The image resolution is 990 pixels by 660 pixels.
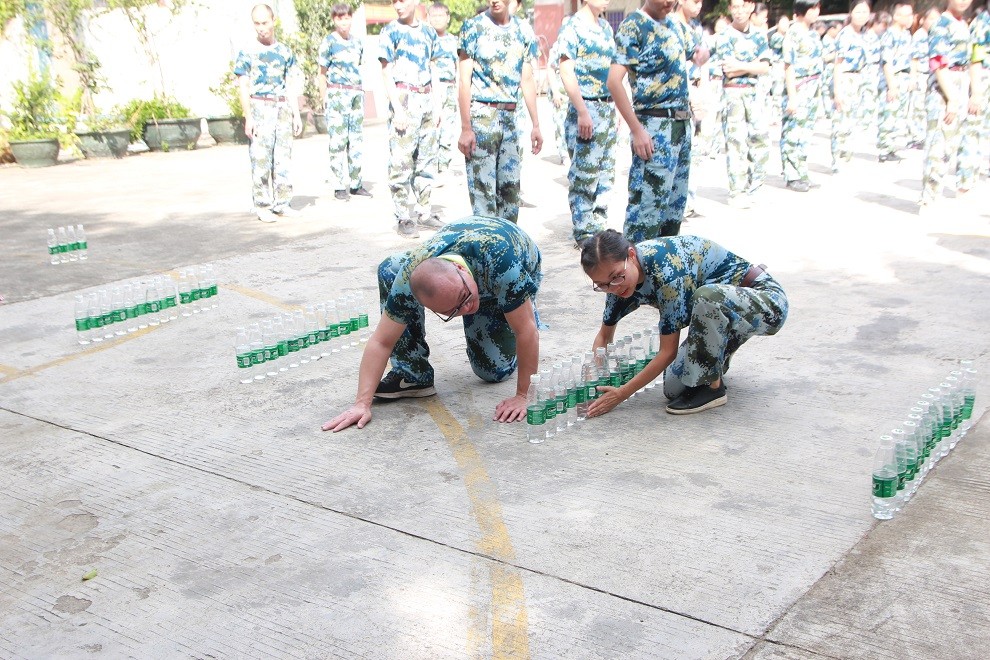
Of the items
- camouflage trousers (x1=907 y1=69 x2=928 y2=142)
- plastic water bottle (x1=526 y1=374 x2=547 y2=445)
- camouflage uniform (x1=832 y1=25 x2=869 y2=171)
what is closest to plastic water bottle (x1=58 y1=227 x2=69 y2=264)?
plastic water bottle (x1=526 y1=374 x2=547 y2=445)

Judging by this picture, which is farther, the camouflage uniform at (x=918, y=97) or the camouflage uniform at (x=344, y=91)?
the camouflage uniform at (x=918, y=97)

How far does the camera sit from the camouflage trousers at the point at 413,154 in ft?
31.7

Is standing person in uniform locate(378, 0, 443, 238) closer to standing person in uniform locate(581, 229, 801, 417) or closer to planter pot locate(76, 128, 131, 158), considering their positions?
standing person in uniform locate(581, 229, 801, 417)

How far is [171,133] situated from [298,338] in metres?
14.1

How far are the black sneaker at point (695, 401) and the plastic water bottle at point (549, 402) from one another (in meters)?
0.61

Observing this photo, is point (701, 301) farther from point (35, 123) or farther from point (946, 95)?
point (35, 123)

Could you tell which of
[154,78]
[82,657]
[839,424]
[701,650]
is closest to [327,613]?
[82,657]

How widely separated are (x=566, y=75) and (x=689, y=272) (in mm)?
3773


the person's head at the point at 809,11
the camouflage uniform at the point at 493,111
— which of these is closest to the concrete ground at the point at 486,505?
the camouflage uniform at the point at 493,111

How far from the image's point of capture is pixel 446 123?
44.8ft

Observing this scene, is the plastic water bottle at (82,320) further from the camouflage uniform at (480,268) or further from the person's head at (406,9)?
the person's head at (406,9)

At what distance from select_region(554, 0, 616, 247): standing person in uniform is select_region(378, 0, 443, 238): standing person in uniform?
1.93m

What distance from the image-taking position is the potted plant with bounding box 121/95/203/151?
18531 mm

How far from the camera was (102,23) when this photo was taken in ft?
70.2
